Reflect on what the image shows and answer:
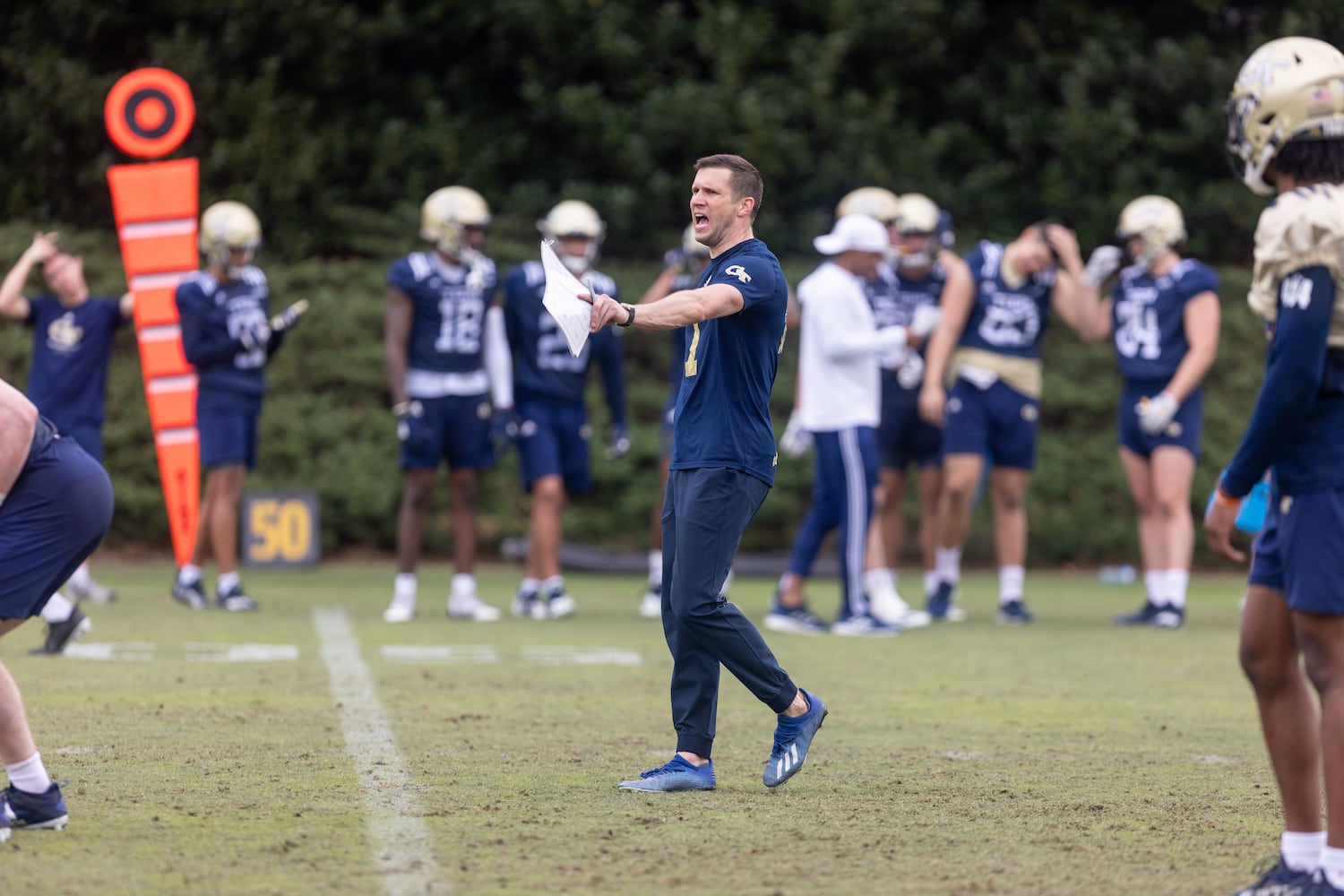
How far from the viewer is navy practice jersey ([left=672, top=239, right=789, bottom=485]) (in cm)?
568

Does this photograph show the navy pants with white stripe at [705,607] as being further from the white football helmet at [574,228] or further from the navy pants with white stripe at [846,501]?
the white football helmet at [574,228]

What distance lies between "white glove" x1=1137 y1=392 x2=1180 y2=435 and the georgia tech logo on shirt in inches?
274

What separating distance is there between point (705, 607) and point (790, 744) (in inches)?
21.1

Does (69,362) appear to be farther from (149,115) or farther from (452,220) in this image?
(149,115)

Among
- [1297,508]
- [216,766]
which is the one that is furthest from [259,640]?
[1297,508]

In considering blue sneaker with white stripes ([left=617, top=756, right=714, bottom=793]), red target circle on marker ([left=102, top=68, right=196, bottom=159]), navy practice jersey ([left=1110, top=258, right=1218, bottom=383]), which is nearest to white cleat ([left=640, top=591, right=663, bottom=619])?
navy practice jersey ([left=1110, top=258, right=1218, bottom=383])

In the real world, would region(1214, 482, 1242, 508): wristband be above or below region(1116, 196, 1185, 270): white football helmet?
below

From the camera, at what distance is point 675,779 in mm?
5648

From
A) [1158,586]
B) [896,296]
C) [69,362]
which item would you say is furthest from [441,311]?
[1158,586]

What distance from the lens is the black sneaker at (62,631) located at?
29.0 feet

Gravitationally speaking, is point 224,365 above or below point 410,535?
above

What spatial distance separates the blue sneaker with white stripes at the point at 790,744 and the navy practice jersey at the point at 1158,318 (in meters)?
6.17

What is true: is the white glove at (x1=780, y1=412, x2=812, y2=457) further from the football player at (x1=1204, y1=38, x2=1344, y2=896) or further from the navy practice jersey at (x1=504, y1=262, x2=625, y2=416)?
the football player at (x1=1204, y1=38, x2=1344, y2=896)

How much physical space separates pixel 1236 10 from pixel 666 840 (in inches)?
720
